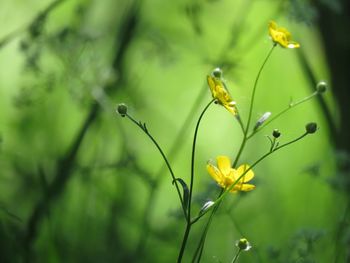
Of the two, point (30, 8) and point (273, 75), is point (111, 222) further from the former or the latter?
point (273, 75)

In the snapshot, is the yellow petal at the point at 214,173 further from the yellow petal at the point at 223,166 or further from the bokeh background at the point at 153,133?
the bokeh background at the point at 153,133

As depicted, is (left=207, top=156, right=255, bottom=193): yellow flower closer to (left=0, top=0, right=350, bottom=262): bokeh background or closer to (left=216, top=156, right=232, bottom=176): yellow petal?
(left=216, top=156, right=232, bottom=176): yellow petal

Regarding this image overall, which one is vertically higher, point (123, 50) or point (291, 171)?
point (291, 171)

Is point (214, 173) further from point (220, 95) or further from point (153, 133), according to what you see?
point (153, 133)

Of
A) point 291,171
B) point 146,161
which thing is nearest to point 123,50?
point 146,161

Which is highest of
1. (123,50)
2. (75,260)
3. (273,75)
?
(273,75)

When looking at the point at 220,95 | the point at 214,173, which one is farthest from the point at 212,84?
the point at 214,173
